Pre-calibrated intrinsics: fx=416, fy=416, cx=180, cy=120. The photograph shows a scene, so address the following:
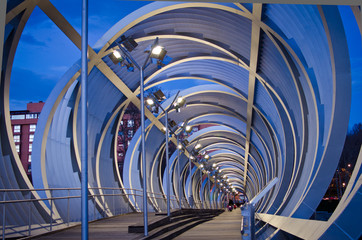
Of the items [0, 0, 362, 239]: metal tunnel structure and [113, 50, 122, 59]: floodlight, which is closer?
[0, 0, 362, 239]: metal tunnel structure

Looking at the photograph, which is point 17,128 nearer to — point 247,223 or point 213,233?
point 213,233

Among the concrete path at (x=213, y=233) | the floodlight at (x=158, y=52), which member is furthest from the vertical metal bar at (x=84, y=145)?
the concrete path at (x=213, y=233)

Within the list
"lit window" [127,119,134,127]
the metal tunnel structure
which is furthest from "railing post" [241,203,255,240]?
"lit window" [127,119,134,127]

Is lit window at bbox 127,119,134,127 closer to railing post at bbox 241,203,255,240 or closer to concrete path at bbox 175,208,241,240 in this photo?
concrete path at bbox 175,208,241,240

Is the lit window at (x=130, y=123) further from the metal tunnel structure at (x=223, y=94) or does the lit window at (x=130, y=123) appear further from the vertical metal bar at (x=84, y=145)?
the vertical metal bar at (x=84, y=145)

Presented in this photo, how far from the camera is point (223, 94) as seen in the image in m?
30.8

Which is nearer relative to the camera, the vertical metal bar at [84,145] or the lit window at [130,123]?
the vertical metal bar at [84,145]

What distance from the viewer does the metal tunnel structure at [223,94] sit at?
10.1 meters

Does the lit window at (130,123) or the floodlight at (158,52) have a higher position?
the lit window at (130,123)

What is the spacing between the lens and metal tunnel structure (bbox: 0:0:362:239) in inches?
399

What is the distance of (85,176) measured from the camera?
7.71m

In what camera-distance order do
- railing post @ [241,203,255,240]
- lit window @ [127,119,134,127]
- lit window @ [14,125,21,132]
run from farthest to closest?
lit window @ [14,125,21,132] < lit window @ [127,119,134,127] < railing post @ [241,203,255,240]

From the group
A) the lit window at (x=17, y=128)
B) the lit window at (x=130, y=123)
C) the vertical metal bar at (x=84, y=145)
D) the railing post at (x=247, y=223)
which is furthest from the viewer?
the lit window at (x=17, y=128)

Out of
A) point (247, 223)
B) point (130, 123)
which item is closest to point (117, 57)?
point (247, 223)
